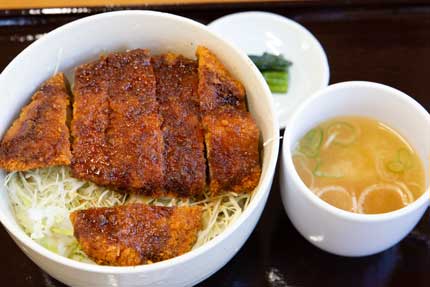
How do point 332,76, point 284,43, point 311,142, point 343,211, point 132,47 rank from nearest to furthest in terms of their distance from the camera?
1. point 343,211
2. point 311,142
3. point 132,47
4. point 332,76
5. point 284,43

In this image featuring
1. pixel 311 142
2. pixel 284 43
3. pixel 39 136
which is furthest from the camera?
pixel 284 43

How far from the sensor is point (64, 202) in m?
1.67

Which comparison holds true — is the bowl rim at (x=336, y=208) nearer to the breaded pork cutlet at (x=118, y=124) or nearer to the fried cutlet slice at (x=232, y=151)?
the fried cutlet slice at (x=232, y=151)

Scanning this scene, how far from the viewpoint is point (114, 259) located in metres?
1.46

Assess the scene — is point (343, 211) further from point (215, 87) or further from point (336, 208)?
point (215, 87)

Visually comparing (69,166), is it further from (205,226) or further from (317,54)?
(317,54)

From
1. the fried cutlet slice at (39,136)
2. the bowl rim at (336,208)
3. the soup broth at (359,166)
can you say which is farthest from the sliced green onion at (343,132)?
the fried cutlet slice at (39,136)

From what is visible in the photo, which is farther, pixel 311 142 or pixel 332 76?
pixel 332 76

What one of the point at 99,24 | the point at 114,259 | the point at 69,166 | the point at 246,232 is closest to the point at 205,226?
the point at 246,232

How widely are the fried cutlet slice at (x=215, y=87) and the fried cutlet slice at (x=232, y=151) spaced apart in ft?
0.13

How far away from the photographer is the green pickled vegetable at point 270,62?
7.02 ft

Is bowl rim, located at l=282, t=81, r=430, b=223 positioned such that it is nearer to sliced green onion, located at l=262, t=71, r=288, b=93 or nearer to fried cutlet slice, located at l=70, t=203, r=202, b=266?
fried cutlet slice, located at l=70, t=203, r=202, b=266

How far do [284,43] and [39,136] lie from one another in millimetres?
1024

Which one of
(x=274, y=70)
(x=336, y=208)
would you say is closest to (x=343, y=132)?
(x=336, y=208)
